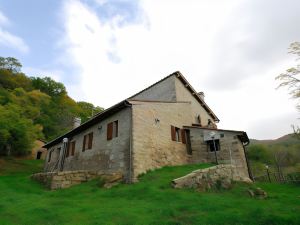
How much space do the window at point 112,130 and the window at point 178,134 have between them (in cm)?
392

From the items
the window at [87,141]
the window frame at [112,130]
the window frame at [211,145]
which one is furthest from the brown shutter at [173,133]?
the window at [87,141]

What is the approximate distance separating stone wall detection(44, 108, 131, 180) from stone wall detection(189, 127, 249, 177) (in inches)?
227

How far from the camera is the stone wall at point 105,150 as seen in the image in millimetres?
12625

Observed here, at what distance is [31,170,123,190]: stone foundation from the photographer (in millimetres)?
11547

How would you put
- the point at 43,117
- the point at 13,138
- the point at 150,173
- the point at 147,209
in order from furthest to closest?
the point at 43,117
the point at 13,138
the point at 150,173
the point at 147,209

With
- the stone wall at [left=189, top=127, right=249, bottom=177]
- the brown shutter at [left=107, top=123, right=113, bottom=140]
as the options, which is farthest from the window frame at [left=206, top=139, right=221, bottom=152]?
the brown shutter at [left=107, top=123, right=113, bottom=140]

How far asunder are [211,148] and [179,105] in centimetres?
404

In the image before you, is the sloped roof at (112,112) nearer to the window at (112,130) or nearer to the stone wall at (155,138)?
the window at (112,130)

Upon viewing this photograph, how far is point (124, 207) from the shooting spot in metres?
7.46

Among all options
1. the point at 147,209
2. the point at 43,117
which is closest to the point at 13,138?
the point at 43,117

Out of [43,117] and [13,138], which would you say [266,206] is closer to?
[13,138]

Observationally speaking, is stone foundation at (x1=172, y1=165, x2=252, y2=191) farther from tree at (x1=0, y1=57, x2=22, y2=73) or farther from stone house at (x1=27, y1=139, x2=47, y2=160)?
tree at (x1=0, y1=57, x2=22, y2=73)

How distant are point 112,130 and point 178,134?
487cm

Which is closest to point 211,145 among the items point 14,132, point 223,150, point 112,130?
point 223,150
